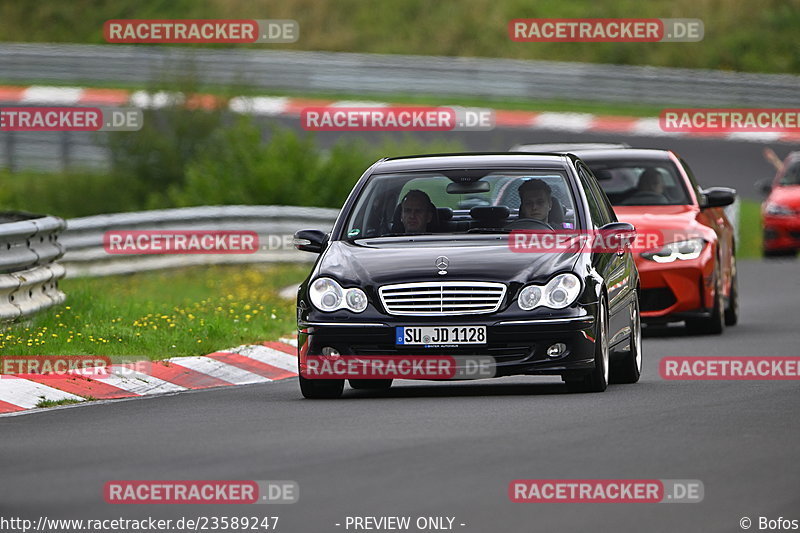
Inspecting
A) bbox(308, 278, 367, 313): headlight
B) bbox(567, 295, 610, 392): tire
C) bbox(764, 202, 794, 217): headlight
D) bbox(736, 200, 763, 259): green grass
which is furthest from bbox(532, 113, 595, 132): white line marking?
bbox(308, 278, 367, 313): headlight

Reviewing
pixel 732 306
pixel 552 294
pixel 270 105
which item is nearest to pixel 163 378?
pixel 552 294

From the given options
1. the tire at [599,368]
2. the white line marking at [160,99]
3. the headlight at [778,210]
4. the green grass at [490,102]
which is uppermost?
the green grass at [490,102]

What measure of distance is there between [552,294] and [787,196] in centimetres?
1500

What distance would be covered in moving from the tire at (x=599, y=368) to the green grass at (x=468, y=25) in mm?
32216

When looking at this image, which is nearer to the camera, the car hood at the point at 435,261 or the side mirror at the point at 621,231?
the car hood at the point at 435,261

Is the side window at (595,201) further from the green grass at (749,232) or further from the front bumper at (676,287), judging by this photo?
the green grass at (749,232)

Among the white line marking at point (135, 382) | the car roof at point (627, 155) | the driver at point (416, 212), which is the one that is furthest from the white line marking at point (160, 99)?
the driver at point (416, 212)

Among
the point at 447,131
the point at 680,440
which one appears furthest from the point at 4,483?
the point at 447,131

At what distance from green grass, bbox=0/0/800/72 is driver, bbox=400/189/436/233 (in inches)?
1251

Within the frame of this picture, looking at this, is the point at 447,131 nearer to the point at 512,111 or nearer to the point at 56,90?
the point at 512,111

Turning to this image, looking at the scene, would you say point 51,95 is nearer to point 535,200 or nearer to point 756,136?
point 756,136

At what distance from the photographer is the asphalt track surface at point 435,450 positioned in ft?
24.6

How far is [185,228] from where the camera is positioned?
23797mm

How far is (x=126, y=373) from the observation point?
13172 millimetres
